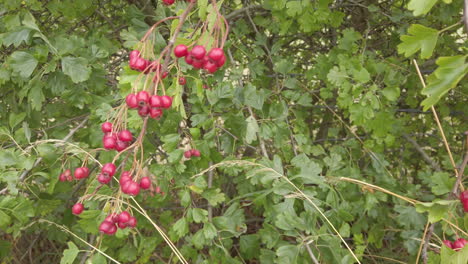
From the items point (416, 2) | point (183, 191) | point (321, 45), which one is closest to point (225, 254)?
point (183, 191)

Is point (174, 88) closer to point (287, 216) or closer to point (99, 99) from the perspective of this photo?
point (287, 216)

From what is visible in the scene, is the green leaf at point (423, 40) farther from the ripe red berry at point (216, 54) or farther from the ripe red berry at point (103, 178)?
the ripe red berry at point (103, 178)

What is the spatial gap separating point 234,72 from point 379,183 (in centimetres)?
92

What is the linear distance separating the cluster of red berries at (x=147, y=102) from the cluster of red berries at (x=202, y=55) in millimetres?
129

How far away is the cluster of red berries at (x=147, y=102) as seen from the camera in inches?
40.0

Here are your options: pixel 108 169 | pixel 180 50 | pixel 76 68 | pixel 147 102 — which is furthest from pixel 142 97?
pixel 76 68

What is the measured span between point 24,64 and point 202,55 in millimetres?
928

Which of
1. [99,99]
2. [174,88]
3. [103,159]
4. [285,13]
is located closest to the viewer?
[174,88]

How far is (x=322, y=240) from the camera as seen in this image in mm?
1490

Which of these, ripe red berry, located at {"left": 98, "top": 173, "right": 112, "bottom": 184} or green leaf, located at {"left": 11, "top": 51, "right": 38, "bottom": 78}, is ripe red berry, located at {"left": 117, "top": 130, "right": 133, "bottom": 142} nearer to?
ripe red berry, located at {"left": 98, "top": 173, "right": 112, "bottom": 184}

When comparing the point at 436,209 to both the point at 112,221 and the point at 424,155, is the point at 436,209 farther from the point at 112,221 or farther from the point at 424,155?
the point at 424,155

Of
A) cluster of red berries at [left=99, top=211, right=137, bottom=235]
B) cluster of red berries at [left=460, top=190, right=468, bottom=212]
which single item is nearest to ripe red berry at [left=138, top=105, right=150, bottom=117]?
cluster of red berries at [left=99, top=211, right=137, bottom=235]

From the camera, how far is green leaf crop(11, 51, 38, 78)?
157 cm

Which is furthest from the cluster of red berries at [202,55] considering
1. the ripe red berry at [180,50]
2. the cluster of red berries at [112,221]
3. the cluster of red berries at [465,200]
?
the cluster of red berries at [465,200]
